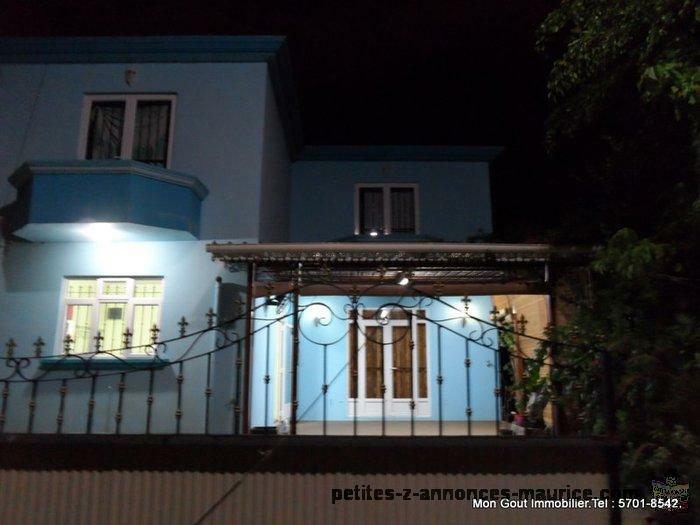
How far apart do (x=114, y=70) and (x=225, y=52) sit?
69.2 inches

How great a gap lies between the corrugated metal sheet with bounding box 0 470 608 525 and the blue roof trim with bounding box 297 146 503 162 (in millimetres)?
8094

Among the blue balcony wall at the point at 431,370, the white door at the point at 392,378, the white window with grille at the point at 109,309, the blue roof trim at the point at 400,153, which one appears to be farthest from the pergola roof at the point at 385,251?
the blue roof trim at the point at 400,153

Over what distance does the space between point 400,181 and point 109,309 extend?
6623 mm

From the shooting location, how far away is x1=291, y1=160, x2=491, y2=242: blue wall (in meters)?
11.0

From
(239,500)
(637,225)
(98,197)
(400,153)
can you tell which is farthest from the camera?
(400,153)

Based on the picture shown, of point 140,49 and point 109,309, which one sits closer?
point 109,309

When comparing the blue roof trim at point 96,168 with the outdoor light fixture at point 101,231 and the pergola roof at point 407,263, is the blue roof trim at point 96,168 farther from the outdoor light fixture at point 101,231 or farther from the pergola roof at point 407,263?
the pergola roof at point 407,263

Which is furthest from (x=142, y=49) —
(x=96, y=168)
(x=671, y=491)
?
(x=671, y=491)

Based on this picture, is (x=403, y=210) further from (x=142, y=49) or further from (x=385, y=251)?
(x=142, y=49)

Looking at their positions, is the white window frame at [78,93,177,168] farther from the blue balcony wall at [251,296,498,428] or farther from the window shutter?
the window shutter

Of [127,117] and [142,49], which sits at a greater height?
[142,49]

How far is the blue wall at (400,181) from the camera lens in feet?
36.2

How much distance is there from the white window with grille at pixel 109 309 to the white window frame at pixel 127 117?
6.16 feet

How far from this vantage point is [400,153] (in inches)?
437
